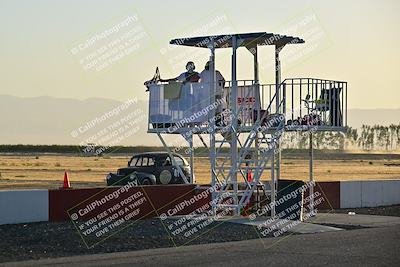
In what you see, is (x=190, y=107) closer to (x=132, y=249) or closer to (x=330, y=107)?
(x=330, y=107)

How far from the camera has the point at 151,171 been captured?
112 ft

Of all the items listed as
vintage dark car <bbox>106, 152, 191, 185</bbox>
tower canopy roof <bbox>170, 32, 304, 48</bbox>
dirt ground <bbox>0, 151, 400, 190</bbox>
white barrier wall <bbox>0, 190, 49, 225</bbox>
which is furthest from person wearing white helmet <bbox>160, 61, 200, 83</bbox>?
dirt ground <bbox>0, 151, 400, 190</bbox>

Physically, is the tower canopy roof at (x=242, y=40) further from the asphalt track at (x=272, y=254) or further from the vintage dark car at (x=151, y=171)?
the vintage dark car at (x=151, y=171)

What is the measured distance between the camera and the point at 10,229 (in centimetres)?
1806

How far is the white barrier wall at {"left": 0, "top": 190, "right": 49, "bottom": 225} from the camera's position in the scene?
61.1 ft

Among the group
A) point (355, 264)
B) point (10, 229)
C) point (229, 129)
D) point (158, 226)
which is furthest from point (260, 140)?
point (355, 264)

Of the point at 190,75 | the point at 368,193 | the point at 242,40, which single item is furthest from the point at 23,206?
the point at 368,193

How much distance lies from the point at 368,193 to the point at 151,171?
1003cm

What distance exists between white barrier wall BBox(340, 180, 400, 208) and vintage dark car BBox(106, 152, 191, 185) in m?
8.17

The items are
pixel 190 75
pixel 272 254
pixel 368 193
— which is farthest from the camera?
pixel 368 193

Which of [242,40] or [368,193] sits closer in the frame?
[242,40]

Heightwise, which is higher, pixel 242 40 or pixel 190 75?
pixel 242 40

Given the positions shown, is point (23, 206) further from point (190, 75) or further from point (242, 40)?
point (242, 40)

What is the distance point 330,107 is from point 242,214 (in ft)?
11.7
